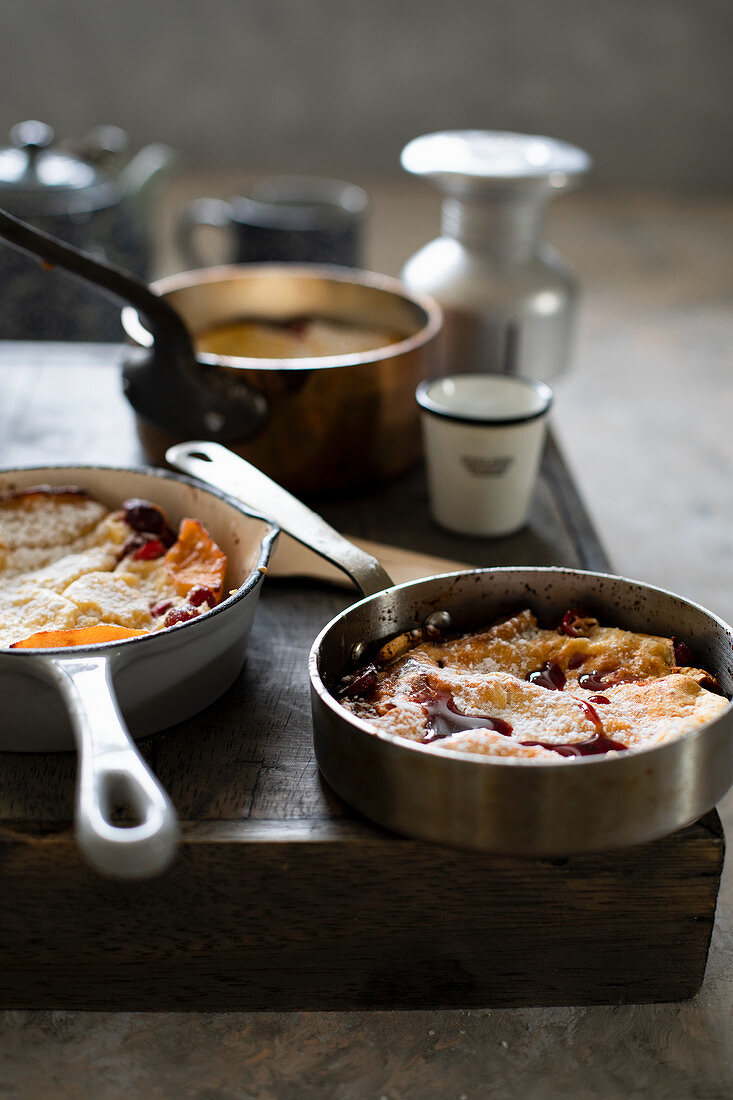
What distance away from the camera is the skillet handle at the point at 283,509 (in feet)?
2.89

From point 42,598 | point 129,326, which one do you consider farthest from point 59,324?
point 42,598

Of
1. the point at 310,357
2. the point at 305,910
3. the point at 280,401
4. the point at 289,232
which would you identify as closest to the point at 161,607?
Result: the point at 305,910

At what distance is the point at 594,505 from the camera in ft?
6.05

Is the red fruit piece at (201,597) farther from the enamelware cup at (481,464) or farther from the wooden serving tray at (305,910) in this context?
the enamelware cup at (481,464)

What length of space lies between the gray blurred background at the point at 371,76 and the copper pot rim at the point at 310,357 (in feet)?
9.86

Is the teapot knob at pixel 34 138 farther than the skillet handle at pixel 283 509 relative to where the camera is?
Yes

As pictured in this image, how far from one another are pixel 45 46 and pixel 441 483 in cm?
361

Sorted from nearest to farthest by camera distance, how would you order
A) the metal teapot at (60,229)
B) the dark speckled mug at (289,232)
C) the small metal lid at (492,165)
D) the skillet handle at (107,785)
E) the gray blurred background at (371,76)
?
the skillet handle at (107,785)
the small metal lid at (492,165)
the metal teapot at (60,229)
the dark speckled mug at (289,232)
the gray blurred background at (371,76)

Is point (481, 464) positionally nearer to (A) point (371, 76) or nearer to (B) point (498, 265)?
(B) point (498, 265)

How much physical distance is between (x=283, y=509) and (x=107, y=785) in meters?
0.36

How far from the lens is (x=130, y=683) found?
767mm

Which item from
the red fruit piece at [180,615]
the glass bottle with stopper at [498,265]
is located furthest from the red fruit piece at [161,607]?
the glass bottle with stopper at [498,265]

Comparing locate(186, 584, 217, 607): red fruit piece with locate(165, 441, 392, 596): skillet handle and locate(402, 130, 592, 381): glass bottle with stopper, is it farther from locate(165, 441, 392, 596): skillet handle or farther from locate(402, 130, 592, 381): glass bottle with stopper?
locate(402, 130, 592, 381): glass bottle with stopper

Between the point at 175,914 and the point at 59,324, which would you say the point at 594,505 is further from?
the point at 175,914
